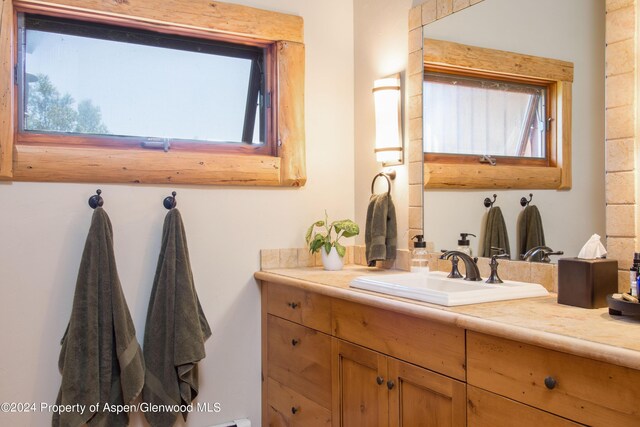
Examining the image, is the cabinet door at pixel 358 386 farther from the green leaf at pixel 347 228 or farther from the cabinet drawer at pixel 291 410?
the green leaf at pixel 347 228

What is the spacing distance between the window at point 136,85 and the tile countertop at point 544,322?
1087 millimetres

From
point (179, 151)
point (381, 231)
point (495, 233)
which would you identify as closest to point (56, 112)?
point (179, 151)

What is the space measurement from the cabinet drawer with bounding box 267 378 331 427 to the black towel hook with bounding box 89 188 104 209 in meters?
1.09

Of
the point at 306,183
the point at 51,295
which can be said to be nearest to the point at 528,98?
the point at 306,183

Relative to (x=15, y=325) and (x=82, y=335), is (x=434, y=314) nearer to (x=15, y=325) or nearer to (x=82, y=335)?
(x=82, y=335)

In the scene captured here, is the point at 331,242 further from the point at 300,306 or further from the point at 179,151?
the point at 179,151

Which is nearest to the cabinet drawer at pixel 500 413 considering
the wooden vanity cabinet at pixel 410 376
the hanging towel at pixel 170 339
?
the wooden vanity cabinet at pixel 410 376

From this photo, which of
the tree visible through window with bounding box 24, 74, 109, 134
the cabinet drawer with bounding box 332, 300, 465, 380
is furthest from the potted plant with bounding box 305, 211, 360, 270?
the tree visible through window with bounding box 24, 74, 109, 134

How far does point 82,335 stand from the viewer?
198 centimetres

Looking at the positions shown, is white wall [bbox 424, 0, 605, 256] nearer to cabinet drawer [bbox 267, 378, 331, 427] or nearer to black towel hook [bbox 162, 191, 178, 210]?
cabinet drawer [bbox 267, 378, 331, 427]

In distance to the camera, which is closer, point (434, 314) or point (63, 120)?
point (434, 314)

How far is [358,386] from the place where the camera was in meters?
1.84

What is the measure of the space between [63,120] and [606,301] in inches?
82.4

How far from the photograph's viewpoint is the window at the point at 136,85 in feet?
7.11
